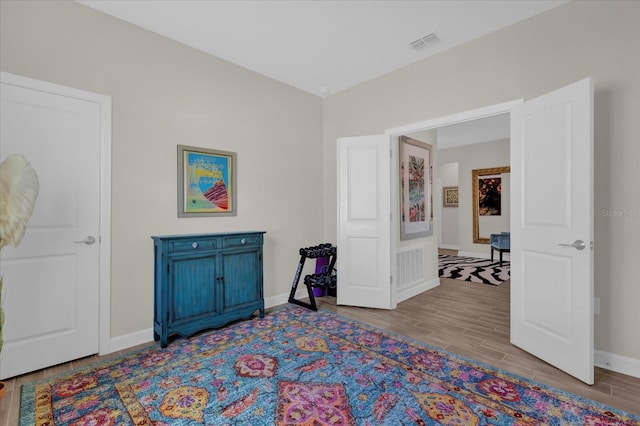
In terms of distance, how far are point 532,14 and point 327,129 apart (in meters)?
2.63

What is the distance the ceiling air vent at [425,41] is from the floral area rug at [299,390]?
9.67 feet

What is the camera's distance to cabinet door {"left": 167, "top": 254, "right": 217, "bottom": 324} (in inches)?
110

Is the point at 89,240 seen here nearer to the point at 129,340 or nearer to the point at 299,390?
the point at 129,340

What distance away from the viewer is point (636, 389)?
6.73 feet

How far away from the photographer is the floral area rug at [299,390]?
177cm

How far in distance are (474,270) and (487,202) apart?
250 cm

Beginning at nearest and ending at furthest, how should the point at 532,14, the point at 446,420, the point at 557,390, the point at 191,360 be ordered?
the point at 446,420 < the point at 557,390 < the point at 191,360 < the point at 532,14

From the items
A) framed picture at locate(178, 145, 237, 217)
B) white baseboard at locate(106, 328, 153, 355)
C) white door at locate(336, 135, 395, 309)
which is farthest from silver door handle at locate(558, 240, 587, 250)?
white baseboard at locate(106, 328, 153, 355)

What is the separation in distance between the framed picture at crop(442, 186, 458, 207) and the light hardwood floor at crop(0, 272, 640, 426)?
505 cm

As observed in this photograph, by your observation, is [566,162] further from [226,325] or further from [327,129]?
[226,325]

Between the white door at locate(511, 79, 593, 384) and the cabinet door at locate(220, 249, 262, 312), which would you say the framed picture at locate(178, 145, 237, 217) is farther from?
the white door at locate(511, 79, 593, 384)

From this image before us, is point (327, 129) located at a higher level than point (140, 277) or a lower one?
higher

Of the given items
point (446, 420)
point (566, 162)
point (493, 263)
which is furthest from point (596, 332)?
point (493, 263)

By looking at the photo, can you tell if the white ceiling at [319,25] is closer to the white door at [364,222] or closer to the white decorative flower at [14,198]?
the white door at [364,222]
